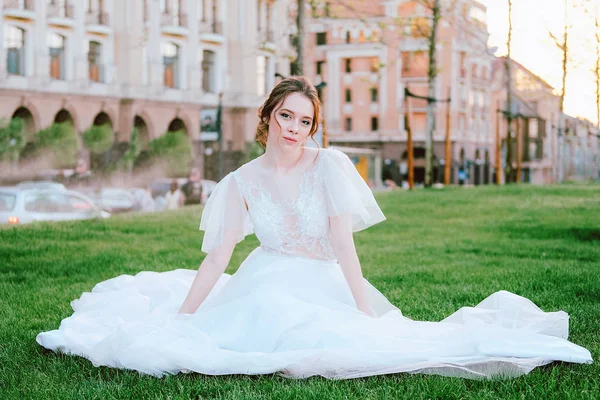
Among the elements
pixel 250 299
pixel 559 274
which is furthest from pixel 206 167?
pixel 250 299

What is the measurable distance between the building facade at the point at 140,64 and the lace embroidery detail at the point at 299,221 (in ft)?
86.8

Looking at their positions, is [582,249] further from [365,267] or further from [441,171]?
[441,171]

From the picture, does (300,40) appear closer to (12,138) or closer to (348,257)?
(348,257)

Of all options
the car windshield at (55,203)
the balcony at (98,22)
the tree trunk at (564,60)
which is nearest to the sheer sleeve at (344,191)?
the car windshield at (55,203)

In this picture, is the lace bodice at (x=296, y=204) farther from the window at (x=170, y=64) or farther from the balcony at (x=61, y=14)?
the window at (x=170, y=64)

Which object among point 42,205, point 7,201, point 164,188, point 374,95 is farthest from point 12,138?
point 374,95

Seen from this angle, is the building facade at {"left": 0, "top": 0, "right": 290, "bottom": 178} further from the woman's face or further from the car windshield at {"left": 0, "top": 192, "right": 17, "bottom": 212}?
the woman's face

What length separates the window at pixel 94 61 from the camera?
36.9m

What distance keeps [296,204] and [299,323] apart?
78cm

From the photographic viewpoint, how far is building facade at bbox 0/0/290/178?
34.1 meters

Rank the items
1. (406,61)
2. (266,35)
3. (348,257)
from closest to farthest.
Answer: (348,257) → (266,35) → (406,61)

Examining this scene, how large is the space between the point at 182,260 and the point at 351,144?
2020 inches

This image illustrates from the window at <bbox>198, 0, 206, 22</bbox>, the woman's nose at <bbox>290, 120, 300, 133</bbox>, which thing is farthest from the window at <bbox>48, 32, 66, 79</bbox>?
the woman's nose at <bbox>290, 120, 300, 133</bbox>

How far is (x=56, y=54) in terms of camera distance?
116 ft
